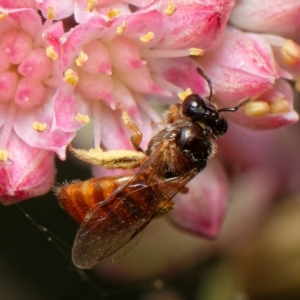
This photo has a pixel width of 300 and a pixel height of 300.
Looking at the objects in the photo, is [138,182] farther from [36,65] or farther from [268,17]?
[268,17]

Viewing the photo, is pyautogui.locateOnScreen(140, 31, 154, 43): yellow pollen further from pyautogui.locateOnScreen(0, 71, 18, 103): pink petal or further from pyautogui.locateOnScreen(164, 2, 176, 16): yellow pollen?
pyautogui.locateOnScreen(0, 71, 18, 103): pink petal

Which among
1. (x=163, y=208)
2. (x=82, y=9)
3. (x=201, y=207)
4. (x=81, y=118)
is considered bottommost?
(x=201, y=207)

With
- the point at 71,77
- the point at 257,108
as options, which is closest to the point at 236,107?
the point at 257,108

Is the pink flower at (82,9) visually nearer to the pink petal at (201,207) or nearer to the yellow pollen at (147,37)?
the yellow pollen at (147,37)

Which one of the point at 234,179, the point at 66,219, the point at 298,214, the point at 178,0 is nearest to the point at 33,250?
the point at 66,219

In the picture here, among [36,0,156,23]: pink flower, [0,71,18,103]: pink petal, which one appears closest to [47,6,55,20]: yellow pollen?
[36,0,156,23]: pink flower

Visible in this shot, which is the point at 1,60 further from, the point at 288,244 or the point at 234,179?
the point at 288,244

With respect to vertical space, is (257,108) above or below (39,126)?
below
